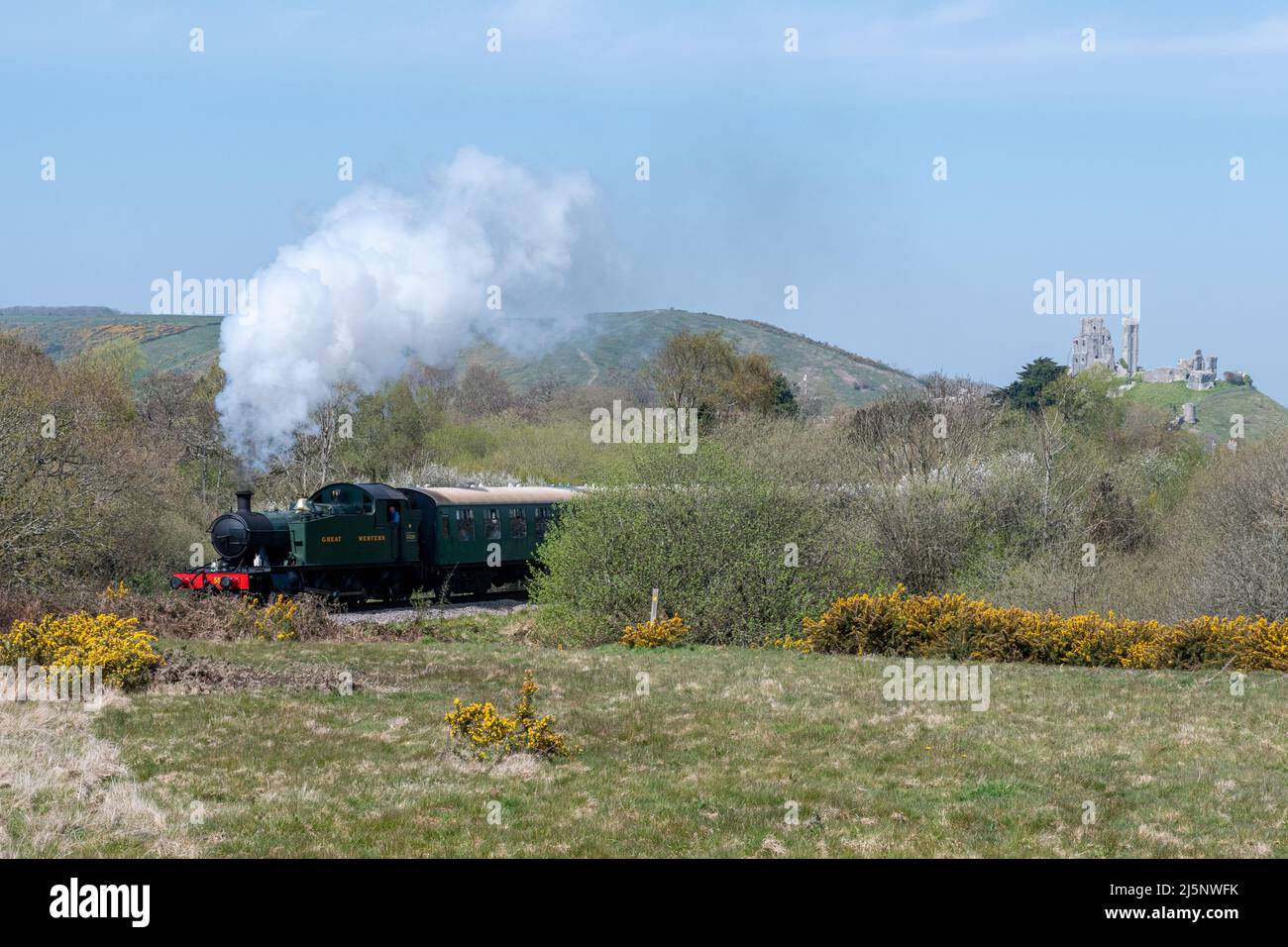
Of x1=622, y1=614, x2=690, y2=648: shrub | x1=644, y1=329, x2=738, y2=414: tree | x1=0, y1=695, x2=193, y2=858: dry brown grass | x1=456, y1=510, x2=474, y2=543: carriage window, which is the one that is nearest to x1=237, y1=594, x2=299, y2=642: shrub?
x1=622, y1=614, x2=690, y2=648: shrub

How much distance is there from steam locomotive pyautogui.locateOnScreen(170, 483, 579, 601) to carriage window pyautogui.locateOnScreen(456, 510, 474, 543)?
0.03 metres

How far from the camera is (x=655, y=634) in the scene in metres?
27.1

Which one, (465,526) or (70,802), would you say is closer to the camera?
(70,802)

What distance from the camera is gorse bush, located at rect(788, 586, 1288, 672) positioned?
22344mm

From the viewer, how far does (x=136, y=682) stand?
1872cm

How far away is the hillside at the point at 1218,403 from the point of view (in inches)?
5344

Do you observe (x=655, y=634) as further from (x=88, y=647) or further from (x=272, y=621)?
(x=88, y=647)

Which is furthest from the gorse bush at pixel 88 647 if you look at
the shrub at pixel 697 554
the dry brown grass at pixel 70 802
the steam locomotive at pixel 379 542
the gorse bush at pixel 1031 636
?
the gorse bush at pixel 1031 636

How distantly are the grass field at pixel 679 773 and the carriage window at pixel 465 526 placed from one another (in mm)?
17784

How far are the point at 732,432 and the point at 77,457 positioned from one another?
969 inches

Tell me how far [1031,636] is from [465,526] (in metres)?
20.4

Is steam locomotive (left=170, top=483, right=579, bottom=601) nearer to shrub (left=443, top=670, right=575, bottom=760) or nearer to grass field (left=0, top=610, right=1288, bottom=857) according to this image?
grass field (left=0, top=610, right=1288, bottom=857)

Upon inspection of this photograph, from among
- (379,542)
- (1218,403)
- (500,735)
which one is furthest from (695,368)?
(1218,403)
